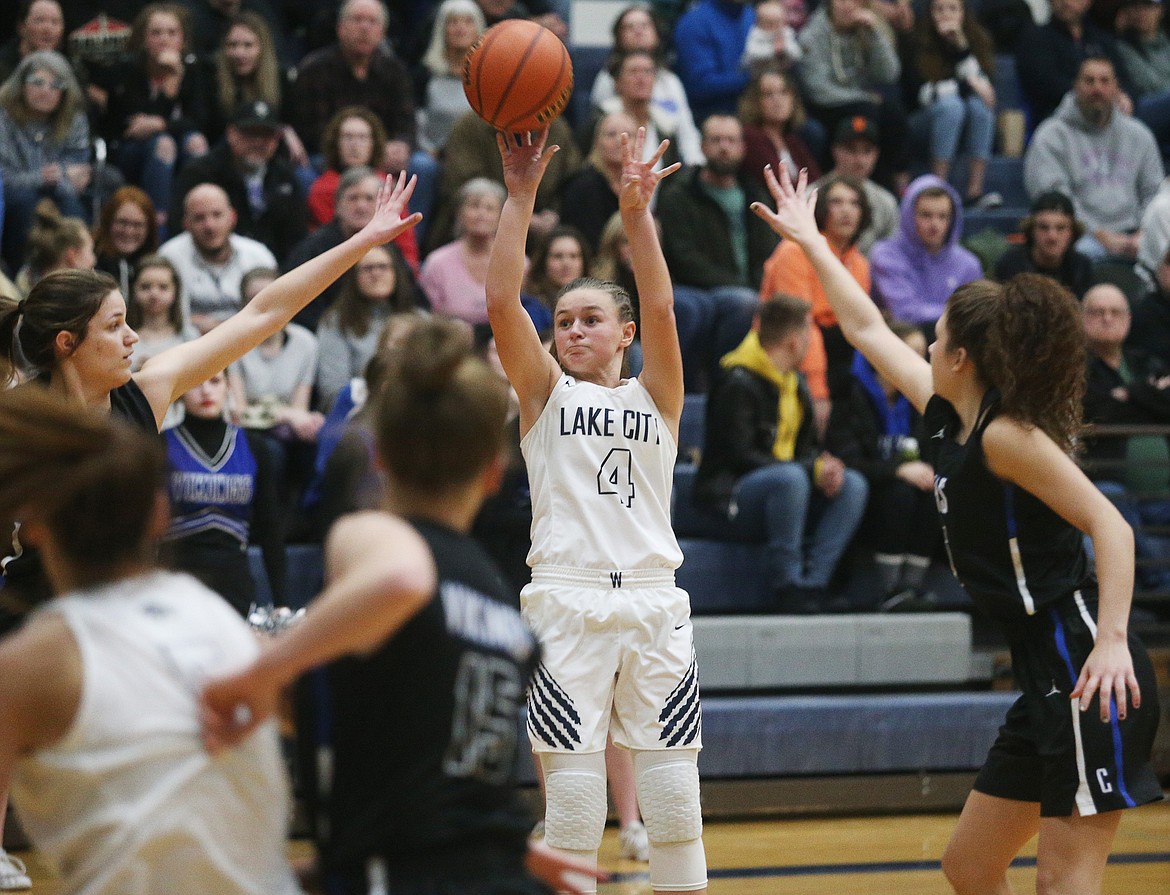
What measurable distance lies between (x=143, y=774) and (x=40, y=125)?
22.8 ft

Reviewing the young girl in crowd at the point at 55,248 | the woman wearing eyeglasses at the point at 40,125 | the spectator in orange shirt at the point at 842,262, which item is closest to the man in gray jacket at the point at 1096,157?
the spectator in orange shirt at the point at 842,262

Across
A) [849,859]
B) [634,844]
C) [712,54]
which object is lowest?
[849,859]

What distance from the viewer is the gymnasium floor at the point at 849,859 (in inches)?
209

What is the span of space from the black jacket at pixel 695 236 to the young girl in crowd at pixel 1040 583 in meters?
4.87

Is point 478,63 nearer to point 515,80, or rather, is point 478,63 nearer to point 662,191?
point 515,80

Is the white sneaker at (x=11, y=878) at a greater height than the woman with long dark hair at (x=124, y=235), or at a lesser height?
lesser

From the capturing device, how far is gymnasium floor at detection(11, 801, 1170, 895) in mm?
5297

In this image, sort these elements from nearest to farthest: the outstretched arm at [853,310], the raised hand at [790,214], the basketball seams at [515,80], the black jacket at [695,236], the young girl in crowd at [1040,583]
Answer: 1. the young girl in crowd at [1040,583]
2. the outstretched arm at [853,310]
3. the raised hand at [790,214]
4. the basketball seams at [515,80]
5. the black jacket at [695,236]

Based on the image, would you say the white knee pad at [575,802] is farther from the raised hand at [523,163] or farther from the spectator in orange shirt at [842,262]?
the spectator in orange shirt at [842,262]

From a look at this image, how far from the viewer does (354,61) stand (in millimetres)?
9148

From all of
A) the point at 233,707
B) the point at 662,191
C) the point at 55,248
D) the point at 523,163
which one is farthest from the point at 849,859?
the point at 55,248

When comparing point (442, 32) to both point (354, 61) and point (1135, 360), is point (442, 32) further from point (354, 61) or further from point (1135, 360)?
point (1135, 360)

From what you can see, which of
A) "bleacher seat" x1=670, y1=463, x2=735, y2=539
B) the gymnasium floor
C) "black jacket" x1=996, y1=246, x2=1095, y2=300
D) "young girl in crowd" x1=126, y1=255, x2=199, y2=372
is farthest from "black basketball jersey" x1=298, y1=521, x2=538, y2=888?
"black jacket" x1=996, y1=246, x2=1095, y2=300

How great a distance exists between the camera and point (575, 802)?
378cm
